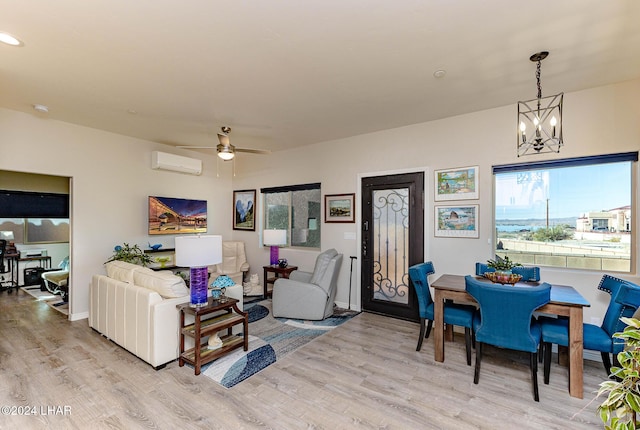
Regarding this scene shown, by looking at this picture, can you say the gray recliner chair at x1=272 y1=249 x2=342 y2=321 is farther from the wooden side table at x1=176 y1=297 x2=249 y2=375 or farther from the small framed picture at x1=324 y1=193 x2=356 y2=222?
the wooden side table at x1=176 y1=297 x2=249 y2=375

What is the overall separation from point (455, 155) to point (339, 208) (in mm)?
1960

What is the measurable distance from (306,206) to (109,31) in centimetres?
390

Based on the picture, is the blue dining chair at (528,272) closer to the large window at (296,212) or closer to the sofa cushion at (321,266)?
the sofa cushion at (321,266)

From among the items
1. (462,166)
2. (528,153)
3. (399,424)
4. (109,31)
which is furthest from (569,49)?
(109,31)

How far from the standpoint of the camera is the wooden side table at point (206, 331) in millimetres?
2721

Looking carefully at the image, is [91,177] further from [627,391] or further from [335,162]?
[627,391]

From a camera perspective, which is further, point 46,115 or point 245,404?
point 46,115

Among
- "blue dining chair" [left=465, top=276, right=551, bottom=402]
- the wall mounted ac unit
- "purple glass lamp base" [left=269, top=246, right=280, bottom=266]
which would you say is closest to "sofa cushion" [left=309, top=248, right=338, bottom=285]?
"purple glass lamp base" [left=269, top=246, right=280, bottom=266]

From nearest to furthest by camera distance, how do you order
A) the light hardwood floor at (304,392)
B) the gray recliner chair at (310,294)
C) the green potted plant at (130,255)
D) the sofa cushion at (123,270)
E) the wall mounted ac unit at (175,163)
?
the light hardwood floor at (304,392)
the sofa cushion at (123,270)
the gray recliner chair at (310,294)
the green potted plant at (130,255)
the wall mounted ac unit at (175,163)

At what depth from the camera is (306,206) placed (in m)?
5.64

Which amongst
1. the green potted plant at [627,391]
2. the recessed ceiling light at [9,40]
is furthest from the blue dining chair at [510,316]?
the recessed ceiling light at [9,40]

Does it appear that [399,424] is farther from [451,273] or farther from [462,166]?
[462,166]

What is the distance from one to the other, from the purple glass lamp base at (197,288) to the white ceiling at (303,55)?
1955 mm

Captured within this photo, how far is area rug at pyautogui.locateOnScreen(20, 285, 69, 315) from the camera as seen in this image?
4723 mm
